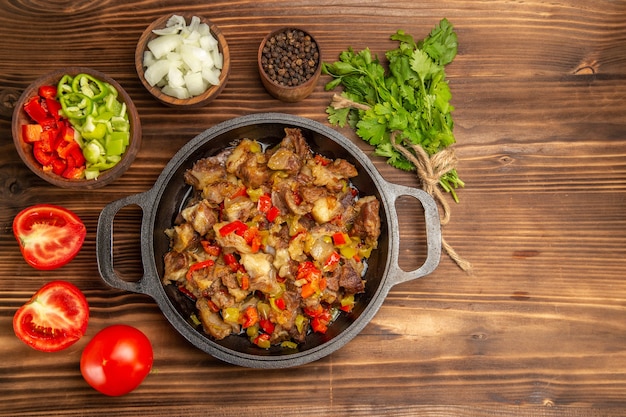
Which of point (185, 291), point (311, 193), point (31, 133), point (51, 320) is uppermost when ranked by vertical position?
point (31, 133)

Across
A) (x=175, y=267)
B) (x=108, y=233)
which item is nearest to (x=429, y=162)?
(x=175, y=267)

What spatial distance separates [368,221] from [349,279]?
1.26 ft

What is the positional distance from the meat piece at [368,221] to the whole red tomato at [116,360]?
1556 millimetres

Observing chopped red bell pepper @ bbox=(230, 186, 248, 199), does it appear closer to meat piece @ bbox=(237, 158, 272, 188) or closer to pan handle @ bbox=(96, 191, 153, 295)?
meat piece @ bbox=(237, 158, 272, 188)

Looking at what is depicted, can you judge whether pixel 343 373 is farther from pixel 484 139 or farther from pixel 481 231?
pixel 484 139

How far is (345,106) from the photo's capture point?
148 inches

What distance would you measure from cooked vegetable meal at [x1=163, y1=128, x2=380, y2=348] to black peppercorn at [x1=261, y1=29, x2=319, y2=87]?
1.22ft

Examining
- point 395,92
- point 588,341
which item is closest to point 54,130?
point 395,92

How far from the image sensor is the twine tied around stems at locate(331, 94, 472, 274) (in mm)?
3695

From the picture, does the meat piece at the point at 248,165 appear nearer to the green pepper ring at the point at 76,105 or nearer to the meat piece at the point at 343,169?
the meat piece at the point at 343,169

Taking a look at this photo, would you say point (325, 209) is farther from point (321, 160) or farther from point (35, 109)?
point (35, 109)

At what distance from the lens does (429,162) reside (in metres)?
3.69

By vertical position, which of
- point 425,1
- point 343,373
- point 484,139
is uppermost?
point 425,1

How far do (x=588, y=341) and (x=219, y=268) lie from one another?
105 inches
